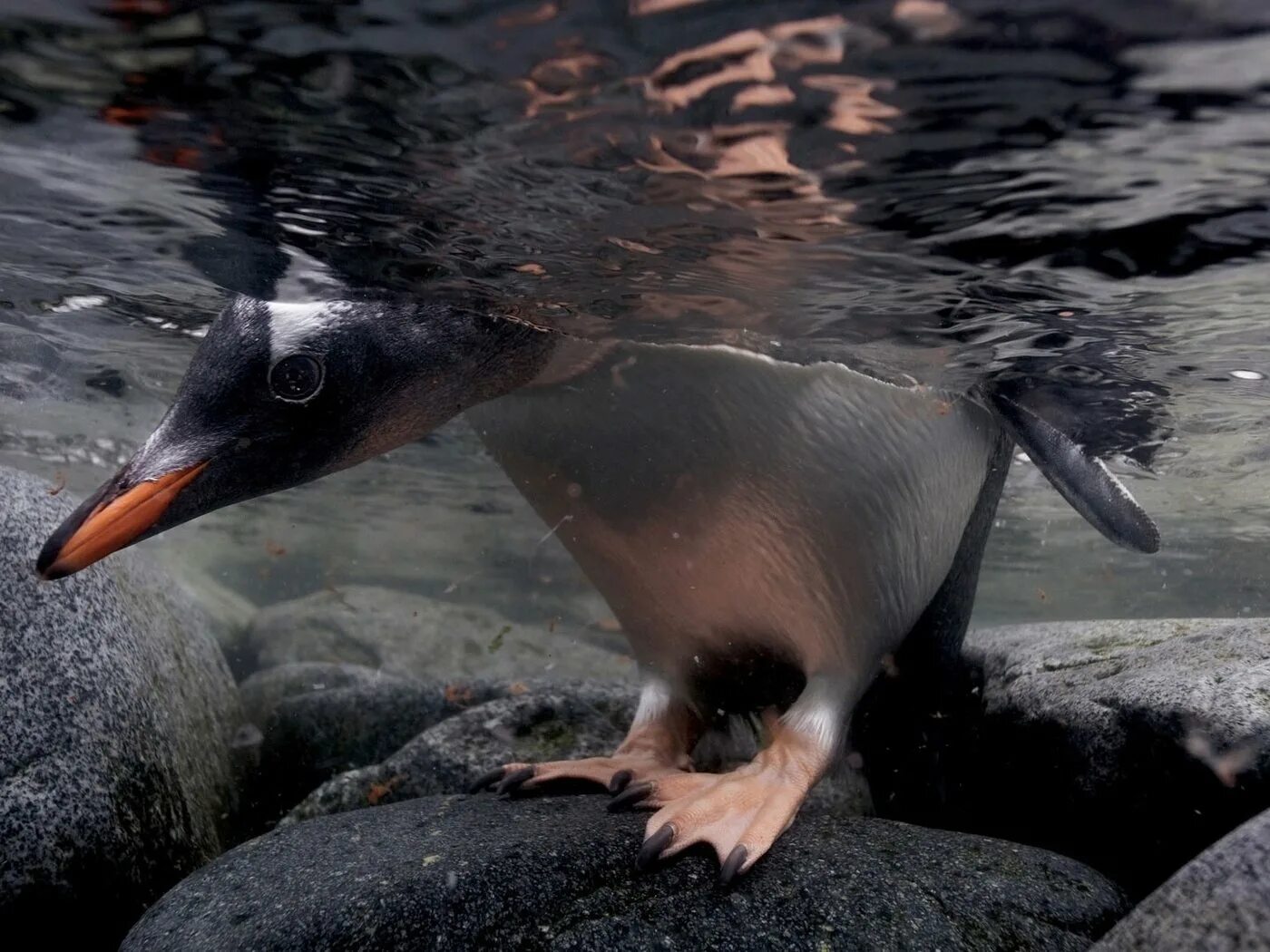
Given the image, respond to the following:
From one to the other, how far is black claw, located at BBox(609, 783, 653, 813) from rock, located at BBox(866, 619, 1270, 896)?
1.52 metres

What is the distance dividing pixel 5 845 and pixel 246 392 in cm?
155

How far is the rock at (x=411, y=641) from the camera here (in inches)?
475

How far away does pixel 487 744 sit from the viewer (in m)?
3.69

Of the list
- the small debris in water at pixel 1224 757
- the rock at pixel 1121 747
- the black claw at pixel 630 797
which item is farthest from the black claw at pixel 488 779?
the small debris in water at pixel 1224 757

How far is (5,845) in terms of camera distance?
260 cm

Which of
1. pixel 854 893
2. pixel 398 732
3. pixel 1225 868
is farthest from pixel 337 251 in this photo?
pixel 1225 868

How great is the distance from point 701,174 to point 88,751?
2780 millimetres

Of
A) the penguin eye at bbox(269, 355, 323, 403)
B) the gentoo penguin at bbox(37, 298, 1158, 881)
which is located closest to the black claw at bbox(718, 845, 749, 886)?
the gentoo penguin at bbox(37, 298, 1158, 881)

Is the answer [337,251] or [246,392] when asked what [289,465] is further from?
[337,251]

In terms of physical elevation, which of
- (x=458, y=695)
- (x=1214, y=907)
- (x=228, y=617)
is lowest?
(x=228, y=617)

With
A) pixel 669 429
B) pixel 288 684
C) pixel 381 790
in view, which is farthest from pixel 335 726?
pixel 669 429

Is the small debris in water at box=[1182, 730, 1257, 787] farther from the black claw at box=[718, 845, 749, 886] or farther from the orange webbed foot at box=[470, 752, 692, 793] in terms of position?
the orange webbed foot at box=[470, 752, 692, 793]

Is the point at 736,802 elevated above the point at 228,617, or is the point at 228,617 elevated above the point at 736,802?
the point at 736,802

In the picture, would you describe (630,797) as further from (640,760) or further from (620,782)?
(640,760)
